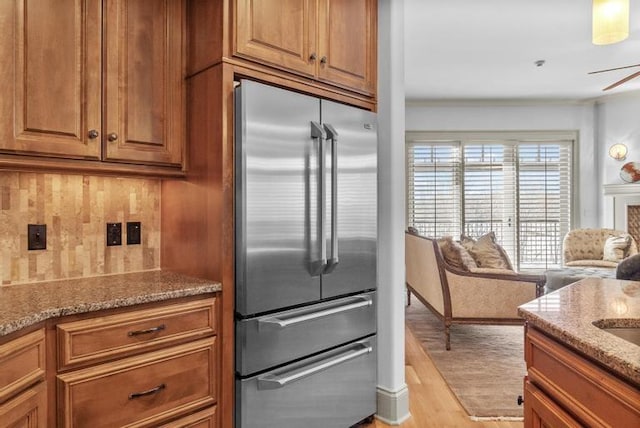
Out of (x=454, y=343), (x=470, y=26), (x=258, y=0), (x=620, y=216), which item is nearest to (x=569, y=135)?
(x=620, y=216)

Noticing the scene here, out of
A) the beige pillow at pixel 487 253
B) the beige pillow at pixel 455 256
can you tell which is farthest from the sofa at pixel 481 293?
the beige pillow at pixel 487 253

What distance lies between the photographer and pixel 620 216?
20.7 ft

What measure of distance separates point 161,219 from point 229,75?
2.87 feet

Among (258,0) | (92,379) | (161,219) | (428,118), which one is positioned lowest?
(92,379)

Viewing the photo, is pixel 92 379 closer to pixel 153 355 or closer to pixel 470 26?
pixel 153 355

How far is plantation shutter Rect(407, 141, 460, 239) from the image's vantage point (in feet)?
21.9

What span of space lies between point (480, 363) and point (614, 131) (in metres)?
4.89

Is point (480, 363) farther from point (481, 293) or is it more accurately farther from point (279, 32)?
point (279, 32)

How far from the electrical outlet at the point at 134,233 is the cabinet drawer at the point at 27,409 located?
2.94ft

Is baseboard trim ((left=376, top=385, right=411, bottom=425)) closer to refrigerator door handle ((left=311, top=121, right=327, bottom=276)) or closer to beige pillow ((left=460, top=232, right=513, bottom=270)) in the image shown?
refrigerator door handle ((left=311, top=121, right=327, bottom=276))

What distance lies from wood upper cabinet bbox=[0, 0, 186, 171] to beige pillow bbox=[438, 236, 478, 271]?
A: 266 centimetres

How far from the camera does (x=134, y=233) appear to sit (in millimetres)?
2230

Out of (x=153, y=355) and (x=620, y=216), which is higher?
(x=620, y=216)

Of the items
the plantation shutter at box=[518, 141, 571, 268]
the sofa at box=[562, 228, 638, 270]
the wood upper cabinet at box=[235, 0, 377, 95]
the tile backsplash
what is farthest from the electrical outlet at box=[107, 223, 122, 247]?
the plantation shutter at box=[518, 141, 571, 268]
